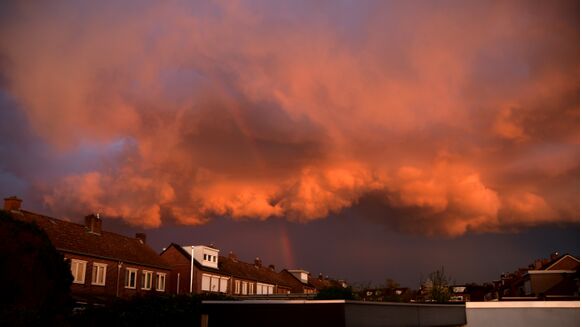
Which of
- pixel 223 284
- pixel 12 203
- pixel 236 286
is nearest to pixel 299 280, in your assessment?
pixel 236 286

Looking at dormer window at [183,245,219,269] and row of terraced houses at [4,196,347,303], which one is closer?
row of terraced houses at [4,196,347,303]

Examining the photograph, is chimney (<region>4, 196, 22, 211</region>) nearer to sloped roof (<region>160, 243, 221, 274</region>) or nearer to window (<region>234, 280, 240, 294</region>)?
sloped roof (<region>160, 243, 221, 274</region>)

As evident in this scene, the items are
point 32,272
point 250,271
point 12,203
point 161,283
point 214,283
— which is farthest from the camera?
point 250,271

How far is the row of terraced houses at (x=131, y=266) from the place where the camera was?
38.5m

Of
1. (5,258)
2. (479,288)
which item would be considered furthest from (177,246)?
(479,288)

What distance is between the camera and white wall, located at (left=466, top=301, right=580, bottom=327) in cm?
2562

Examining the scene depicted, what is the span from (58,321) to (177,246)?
156 ft

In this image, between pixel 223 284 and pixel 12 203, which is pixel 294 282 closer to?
pixel 223 284

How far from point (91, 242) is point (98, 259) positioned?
5.95 feet

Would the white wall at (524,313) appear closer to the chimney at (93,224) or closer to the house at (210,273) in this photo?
the house at (210,273)

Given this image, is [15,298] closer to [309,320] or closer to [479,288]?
[309,320]

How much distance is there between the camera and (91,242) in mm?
42062

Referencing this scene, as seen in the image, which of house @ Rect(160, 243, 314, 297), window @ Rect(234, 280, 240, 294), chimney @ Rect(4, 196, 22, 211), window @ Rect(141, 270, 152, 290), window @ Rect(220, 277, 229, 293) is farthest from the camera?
window @ Rect(234, 280, 240, 294)

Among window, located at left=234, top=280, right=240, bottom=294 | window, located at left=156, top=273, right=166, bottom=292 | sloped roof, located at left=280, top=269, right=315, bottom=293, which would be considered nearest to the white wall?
window, located at left=156, top=273, right=166, bottom=292
